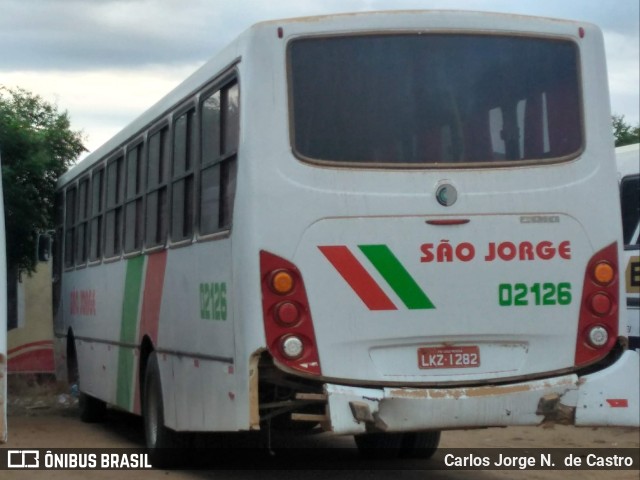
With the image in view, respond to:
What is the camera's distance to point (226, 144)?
902cm

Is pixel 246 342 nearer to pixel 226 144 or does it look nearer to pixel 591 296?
pixel 226 144

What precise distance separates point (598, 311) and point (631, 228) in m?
7.69

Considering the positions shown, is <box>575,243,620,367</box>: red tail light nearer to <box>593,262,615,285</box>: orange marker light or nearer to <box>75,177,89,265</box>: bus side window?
<box>593,262,615,285</box>: orange marker light

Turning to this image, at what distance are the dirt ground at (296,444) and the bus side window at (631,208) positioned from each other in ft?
8.09

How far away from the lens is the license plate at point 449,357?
8.32 meters

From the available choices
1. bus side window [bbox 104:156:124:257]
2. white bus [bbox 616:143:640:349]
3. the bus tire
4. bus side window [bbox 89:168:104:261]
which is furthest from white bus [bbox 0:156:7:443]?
white bus [bbox 616:143:640:349]

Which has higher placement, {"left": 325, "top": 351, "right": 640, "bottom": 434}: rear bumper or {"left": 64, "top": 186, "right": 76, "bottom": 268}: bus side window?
{"left": 64, "top": 186, "right": 76, "bottom": 268}: bus side window

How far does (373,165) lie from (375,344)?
3.76 ft

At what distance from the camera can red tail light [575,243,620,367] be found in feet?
28.1

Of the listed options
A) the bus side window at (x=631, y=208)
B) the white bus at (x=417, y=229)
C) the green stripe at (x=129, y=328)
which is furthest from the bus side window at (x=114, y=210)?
the bus side window at (x=631, y=208)

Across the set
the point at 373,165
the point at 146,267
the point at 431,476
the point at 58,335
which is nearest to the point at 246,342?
the point at 373,165

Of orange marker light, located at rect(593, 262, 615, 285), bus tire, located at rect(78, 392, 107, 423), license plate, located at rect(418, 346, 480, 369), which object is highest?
orange marker light, located at rect(593, 262, 615, 285)

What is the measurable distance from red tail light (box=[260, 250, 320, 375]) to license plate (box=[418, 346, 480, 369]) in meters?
0.69

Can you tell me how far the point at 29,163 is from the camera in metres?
18.0
